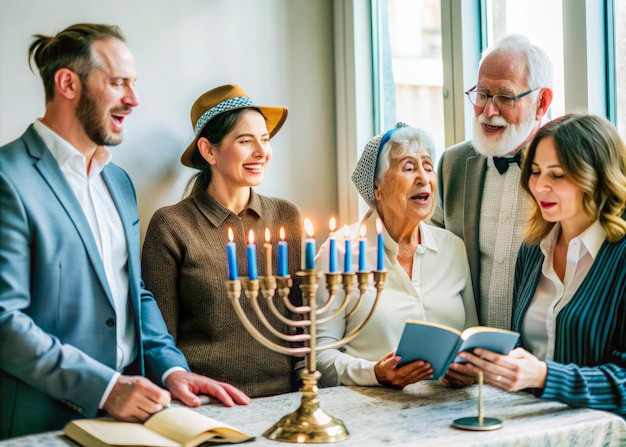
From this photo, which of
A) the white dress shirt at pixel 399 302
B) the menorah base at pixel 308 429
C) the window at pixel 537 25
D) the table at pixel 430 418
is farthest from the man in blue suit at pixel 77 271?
the window at pixel 537 25

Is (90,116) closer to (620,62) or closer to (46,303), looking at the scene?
(46,303)

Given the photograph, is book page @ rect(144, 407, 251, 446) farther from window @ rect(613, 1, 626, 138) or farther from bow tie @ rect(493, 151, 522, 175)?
window @ rect(613, 1, 626, 138)

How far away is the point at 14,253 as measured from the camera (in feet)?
6.25

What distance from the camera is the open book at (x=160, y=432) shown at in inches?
64.8

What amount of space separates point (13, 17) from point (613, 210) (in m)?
2.30

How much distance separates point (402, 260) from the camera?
257 cm

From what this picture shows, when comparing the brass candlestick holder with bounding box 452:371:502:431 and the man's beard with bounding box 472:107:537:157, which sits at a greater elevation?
the man's beard with bounding box 472:107:537:157

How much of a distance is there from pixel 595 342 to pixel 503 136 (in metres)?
0.83

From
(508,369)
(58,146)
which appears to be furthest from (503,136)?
(58,146)

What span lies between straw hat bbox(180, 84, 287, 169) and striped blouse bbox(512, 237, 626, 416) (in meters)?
1.41

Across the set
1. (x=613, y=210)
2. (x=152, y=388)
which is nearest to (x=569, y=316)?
(x=613, y=210)

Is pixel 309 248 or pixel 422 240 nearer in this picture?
pixel 309 248

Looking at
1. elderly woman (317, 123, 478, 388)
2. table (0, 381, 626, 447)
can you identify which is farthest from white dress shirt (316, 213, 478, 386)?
table (0, 381, 626, 447)

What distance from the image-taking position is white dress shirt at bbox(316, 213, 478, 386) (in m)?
2.43
